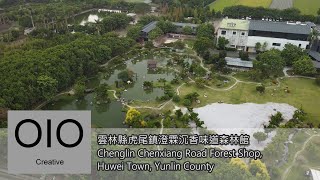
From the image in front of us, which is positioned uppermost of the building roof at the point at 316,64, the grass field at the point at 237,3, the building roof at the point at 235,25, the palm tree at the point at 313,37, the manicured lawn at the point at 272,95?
the grass field at the point at 237,3

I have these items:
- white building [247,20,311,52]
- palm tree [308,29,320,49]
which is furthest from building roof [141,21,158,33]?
palm tree [308,29,320,49]

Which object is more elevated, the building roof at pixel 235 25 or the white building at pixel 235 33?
the building roof at pixel 235 25

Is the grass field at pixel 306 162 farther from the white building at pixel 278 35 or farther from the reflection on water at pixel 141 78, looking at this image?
the white building at pixel 278 35

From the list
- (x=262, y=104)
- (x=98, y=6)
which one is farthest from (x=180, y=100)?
(x=98, y=6)

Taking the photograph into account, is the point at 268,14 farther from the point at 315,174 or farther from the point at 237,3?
the point at 315,174

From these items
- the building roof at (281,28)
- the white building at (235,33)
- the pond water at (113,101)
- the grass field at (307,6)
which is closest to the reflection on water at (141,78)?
the pond water at (113,101)

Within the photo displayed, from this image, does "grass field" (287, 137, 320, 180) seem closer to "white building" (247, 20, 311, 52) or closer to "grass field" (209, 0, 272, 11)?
"white building" (247, 20, 311, 52)

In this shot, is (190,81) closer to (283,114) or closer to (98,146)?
(283,114)
